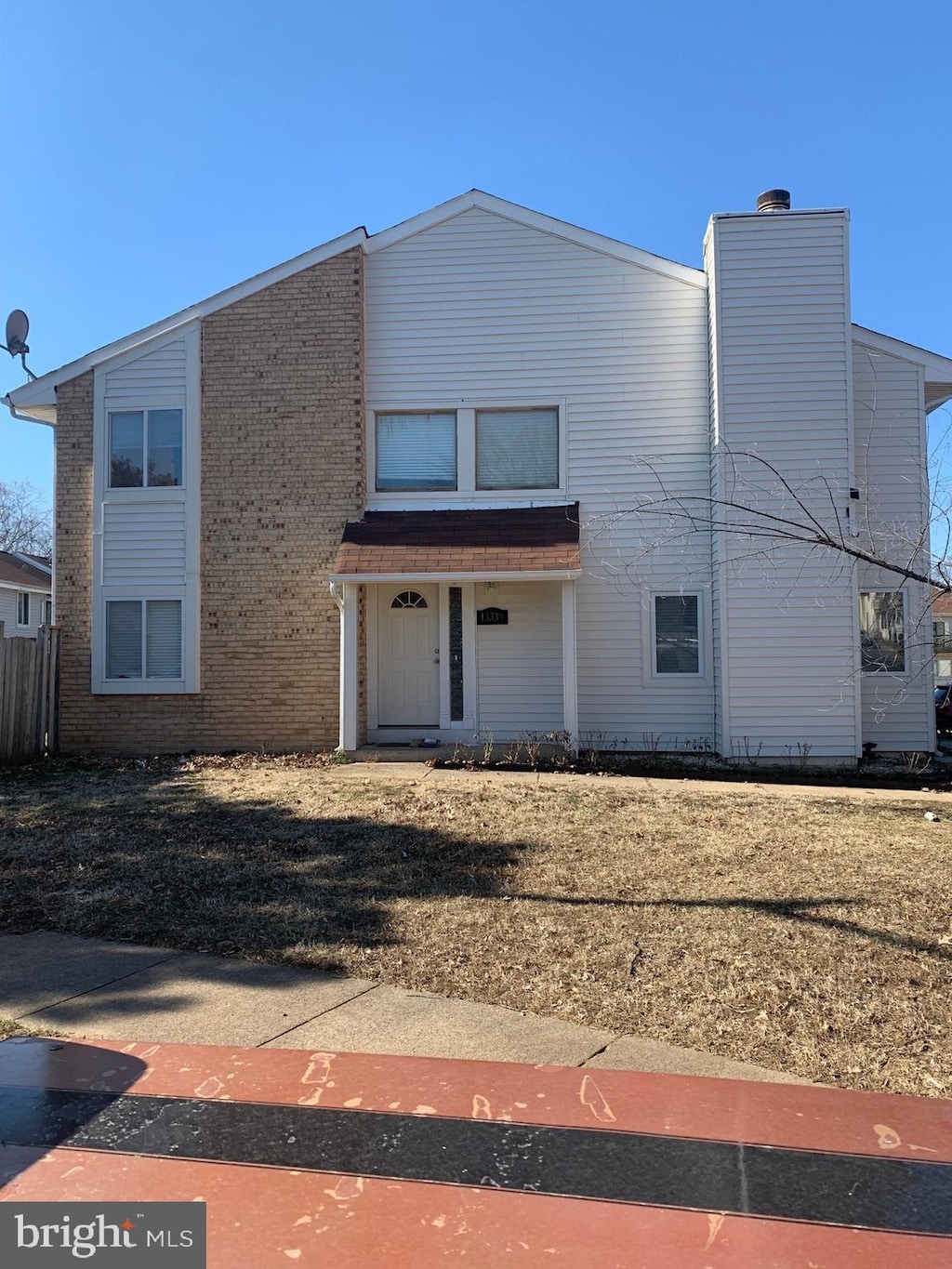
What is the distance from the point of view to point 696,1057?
394 centimetres

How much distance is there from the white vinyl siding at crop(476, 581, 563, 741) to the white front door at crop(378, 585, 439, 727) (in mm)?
684

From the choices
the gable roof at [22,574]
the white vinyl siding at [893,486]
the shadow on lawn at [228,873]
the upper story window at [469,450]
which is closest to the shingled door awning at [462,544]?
the upper story window at [469,450]

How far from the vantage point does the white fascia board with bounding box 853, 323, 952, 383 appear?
1323 centimetres

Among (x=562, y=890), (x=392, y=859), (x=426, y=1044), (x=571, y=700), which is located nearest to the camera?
(x=426, y=1044)

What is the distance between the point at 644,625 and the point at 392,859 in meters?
7.11

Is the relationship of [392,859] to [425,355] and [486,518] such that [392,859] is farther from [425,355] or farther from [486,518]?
[425,355]

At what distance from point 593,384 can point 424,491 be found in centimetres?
286

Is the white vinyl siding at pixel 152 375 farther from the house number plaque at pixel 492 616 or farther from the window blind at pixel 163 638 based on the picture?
the house number plaque at pixel 492 616

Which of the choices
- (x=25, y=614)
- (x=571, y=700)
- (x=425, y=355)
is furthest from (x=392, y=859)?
(x=25, y=614)

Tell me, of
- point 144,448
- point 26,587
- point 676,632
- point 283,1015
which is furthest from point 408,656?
point 26,587

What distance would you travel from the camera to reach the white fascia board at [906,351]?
13227 mm

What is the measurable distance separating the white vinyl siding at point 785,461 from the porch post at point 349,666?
4.90 meters

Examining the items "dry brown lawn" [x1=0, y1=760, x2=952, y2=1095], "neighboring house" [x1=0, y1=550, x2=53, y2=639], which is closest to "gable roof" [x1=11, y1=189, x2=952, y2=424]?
"dry brown lawn" [x1=0, y1=760, x2=952, y2=1095]

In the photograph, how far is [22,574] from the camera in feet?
105
